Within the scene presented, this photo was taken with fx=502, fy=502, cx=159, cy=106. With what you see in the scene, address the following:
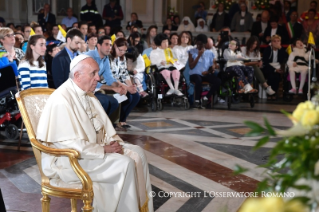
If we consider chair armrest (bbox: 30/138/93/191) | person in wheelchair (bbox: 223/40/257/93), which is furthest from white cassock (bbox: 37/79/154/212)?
person in wheelchair (bbox: 223/40/257/93)

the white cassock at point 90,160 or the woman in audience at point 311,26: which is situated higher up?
the woman in audience at point 311,26

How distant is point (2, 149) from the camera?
5668 mm

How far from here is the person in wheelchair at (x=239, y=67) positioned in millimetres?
9202

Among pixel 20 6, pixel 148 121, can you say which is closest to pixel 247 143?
pixel 148 121

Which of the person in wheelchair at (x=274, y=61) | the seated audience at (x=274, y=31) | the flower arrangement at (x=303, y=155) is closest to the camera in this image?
the flower arrangement at (x=303, y=155)

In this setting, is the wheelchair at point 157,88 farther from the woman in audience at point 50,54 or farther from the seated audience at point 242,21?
the seated audience at point 242,21

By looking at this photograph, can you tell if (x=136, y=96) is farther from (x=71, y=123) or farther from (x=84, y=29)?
(x=71, y=123)

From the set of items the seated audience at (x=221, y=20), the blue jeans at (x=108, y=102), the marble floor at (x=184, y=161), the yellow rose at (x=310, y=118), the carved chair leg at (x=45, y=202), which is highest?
the seated audience at (x=221, y=20)

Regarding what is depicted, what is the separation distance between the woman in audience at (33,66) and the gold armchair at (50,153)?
8.14 ft

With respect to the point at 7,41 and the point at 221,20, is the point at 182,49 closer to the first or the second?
the point at 7,41

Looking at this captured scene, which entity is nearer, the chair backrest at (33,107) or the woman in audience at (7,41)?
the chair backrest at (33,107)

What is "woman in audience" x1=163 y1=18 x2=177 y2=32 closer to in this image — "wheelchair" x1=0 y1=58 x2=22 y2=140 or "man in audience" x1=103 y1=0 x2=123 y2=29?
"man in audience" x1=103 y1=0 x2=123 y2=29

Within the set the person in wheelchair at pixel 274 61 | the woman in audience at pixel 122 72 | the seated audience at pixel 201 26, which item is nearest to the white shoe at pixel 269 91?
the person in wheelchair at pixel 274 61

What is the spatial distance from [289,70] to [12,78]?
235 inches
